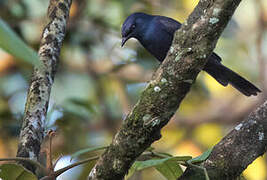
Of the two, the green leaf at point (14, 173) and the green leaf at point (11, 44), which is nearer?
the green leaf at point (11, 44)

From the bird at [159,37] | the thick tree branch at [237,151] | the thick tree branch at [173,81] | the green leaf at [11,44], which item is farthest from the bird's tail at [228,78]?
the green leaf at [11,44]

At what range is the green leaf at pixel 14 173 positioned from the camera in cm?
198

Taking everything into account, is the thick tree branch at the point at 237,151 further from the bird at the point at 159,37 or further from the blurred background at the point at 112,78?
the blurred background at the point at 112,78

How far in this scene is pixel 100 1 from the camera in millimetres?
6250

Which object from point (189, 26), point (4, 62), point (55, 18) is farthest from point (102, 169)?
point (4, 62)

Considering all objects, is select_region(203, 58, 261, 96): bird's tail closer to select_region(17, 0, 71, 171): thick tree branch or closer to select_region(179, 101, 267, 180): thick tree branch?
select_region(179, 101, 267, 180): thick tree branch

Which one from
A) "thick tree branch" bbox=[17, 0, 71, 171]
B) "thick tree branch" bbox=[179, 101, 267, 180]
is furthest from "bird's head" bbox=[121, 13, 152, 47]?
"thick tree branch" bbox=[179, 101, 267, 180]

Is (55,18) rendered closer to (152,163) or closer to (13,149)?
(152,163)

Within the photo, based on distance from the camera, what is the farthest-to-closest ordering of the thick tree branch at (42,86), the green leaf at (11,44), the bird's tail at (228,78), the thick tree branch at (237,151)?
the bird's tail at (228,78), the thick tree branch at (42,86), the thick tree branch at (237,151), the green leaf at (11,44)

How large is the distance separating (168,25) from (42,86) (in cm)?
237

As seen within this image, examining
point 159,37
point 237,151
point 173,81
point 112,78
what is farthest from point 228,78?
point 173,81

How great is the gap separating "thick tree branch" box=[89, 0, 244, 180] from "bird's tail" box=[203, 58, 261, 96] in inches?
99.1

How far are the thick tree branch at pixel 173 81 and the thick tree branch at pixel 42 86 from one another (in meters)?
0.55

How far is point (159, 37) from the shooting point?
461 centimetres
